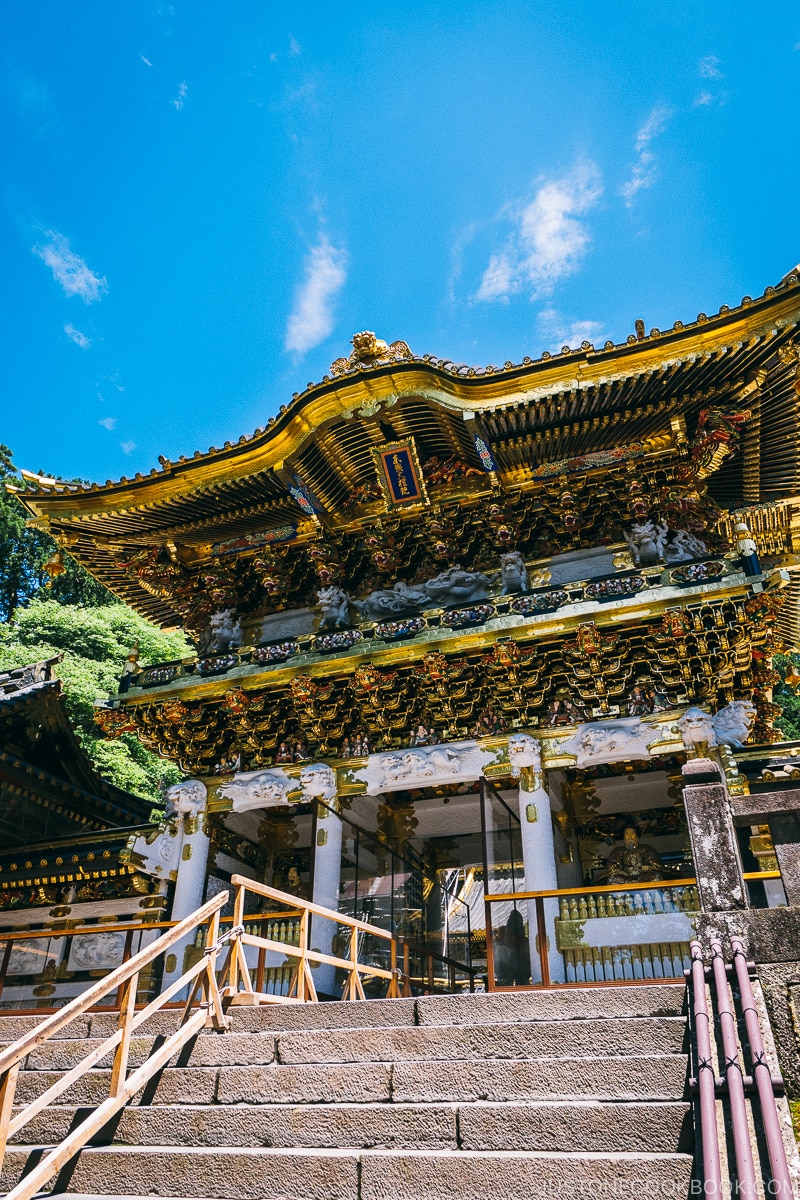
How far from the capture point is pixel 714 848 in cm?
556

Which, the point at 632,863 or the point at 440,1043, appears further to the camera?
the point at 632,863

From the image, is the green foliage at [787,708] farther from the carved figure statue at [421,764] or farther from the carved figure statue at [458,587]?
the carved figure statue at [421,764]

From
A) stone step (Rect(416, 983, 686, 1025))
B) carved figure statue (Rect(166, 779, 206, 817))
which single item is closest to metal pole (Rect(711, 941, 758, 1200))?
stone step (Rect(416, 983, 686, 1025))

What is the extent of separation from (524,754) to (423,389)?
5169mm

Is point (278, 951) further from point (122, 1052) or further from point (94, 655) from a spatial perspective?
point (94, 655)

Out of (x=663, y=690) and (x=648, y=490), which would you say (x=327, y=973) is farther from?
(x=648, y=490)

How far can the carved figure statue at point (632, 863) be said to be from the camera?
37.6ft

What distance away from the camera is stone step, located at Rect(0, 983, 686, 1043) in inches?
208

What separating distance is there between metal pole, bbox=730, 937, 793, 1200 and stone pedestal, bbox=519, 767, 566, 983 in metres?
5.68

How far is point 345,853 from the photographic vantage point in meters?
12.1

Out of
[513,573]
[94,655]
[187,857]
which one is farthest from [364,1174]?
[94,655]

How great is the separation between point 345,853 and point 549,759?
343 cm

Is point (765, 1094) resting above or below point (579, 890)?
below

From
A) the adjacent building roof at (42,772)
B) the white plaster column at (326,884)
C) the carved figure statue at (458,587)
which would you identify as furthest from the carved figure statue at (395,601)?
the adjacent building roof at (42,772)
